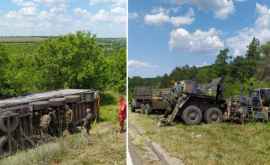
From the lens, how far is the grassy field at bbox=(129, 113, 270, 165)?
4.01 m

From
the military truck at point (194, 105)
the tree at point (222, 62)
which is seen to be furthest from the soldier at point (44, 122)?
the tree at point (222, 62)

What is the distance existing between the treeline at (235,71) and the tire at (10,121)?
1060 millimetres

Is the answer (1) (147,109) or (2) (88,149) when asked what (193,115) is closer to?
(1) (147,109)

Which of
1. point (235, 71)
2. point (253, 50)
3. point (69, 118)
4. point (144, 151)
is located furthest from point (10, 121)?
point (253, 50)

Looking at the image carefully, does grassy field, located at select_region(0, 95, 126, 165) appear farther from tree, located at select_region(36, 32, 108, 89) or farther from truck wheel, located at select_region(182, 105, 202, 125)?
truck wheel, located at select_region(182, 105, 202, 125)

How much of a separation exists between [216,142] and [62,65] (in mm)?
1565

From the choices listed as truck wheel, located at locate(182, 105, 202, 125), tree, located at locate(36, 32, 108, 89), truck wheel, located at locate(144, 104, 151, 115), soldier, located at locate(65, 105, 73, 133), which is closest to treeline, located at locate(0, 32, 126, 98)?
tree, located at locate(36, 32, 108, 89)

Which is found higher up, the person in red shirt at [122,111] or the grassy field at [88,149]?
the person in red shirt at [122,111]

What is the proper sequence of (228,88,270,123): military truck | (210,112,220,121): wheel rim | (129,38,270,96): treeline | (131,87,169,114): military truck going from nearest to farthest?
1. (129,38,270,96): treeline
2. (131,87,169,114): military truck
3. (228,88,270,123): military truck
4. (210,112,220,121): wheel rim

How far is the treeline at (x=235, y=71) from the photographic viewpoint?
412cm

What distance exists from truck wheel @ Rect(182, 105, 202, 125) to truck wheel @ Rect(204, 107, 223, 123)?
0.08 metres

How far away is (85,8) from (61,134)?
1190 millimetres

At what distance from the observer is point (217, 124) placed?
4.91 metres

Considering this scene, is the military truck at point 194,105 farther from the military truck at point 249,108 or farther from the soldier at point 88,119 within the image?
the soldier at point 88,119
